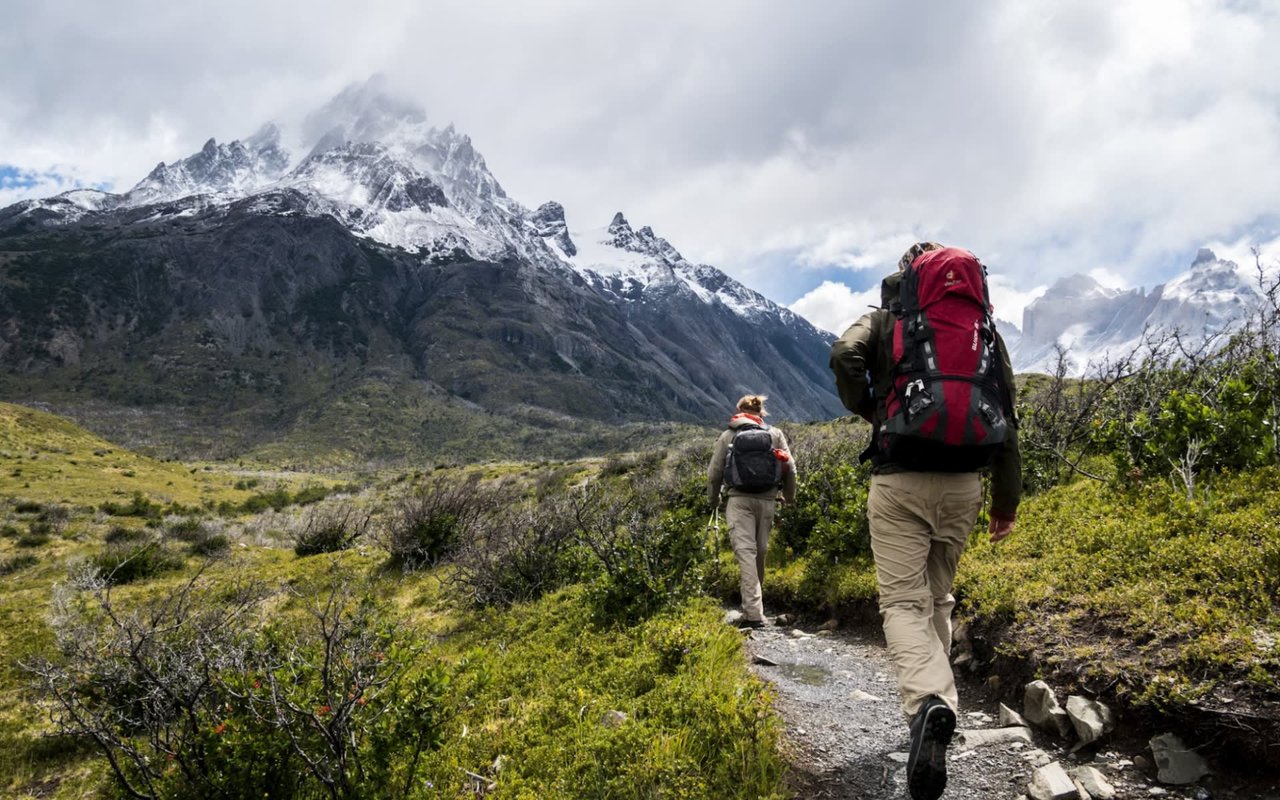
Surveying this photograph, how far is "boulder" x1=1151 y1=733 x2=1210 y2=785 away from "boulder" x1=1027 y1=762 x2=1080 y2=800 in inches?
19.1

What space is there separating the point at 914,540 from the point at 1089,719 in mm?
1427

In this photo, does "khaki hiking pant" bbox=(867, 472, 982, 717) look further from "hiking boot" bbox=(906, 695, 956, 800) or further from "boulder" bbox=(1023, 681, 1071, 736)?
"boulder" bbox=(1023, 681, 1071, 736)

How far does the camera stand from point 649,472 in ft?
75.0

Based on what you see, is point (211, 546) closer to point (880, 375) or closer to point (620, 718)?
point (620, 718)

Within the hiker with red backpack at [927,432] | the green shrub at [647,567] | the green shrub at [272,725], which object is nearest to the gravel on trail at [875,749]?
the hiker with red backpack at [927,432]

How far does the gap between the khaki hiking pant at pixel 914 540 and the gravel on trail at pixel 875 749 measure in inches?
24.9

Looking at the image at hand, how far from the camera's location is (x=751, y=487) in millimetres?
6820

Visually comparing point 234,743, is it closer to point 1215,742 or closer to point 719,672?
point 719,672

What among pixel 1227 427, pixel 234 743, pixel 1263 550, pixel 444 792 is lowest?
pixel 444 792

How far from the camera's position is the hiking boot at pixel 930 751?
2953 millimetres

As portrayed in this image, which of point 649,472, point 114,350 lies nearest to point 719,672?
point 649,472

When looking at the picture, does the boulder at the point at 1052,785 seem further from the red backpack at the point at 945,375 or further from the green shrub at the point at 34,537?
the green shrub at the point at 34,537

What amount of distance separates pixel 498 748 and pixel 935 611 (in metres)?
3.21

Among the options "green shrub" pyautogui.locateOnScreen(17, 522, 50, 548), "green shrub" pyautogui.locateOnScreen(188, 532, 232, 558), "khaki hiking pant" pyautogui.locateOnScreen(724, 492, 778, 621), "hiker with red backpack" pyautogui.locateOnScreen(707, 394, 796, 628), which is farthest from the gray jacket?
"green shrub" pyautogui.locateOnScreen(17, 522, 50, 548)
